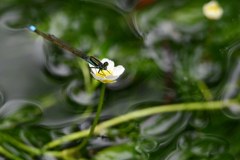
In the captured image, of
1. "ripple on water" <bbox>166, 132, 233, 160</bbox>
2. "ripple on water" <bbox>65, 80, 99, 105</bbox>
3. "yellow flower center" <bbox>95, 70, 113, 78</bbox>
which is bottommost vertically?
"ripple on water" <bbox>166, 132, 233, 160</bbox>

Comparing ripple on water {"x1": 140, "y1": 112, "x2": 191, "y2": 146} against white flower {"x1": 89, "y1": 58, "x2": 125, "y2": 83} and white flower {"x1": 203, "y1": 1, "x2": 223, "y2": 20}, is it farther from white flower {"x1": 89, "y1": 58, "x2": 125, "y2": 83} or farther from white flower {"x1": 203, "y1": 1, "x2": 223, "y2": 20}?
white flower {"x1": 203, "y1": 1, "x2": 223, "y2": 20}

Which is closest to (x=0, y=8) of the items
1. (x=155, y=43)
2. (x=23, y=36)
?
(x=23, y=36)

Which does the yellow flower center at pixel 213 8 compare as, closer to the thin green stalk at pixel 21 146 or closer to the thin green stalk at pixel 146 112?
the thin green stalk at pixel 146 112

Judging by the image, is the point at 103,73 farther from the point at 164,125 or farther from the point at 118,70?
the point at 164,125

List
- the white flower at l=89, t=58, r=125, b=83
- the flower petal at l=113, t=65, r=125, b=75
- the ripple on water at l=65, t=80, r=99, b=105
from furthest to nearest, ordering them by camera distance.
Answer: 1. the ripple on water at l=65, t=80, r=99, b=105
2. the flower petal at l=113, t=65, r=125, b=75
3. the white flower at l=89, t=58, r=125, b=83

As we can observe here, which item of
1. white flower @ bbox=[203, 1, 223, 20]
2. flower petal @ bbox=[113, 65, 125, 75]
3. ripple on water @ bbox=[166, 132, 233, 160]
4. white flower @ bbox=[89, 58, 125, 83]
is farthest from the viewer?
white flower @ bbox=[203, 1, 223, 20]

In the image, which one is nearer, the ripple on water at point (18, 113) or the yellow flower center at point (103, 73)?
the yellow flower center at point (103, 73)

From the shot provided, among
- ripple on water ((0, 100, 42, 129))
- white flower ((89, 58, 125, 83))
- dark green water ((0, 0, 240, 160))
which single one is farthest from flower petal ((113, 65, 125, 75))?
ripple on water ((0, 100, 42, 129))

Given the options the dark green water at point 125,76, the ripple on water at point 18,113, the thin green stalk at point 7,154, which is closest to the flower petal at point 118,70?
the dark green water at point 125,76
